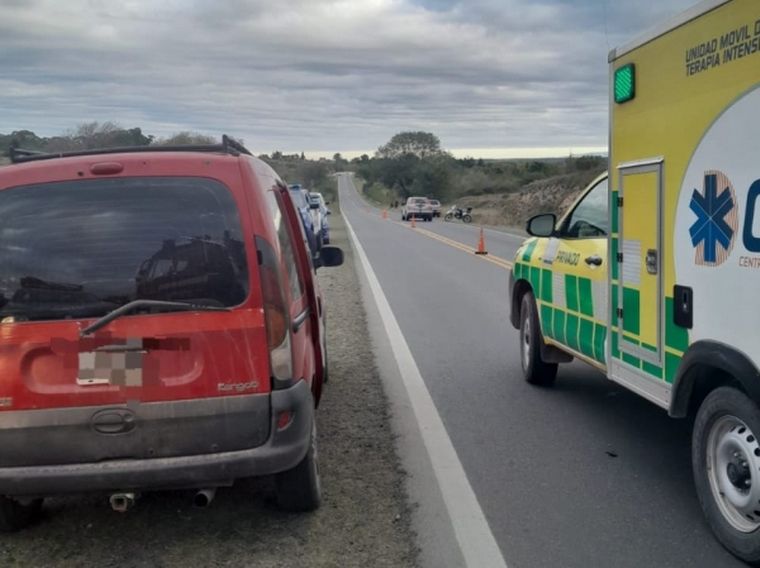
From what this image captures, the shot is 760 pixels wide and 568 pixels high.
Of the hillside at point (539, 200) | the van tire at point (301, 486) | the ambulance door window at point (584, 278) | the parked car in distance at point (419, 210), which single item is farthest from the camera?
the parked car in distance at point (419, 210)

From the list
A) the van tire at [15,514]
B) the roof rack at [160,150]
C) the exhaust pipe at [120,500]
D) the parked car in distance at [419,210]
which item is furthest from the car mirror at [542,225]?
the parked car in distance at [419,210]

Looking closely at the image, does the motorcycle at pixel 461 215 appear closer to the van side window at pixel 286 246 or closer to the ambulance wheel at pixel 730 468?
the van side window at pixel 286 246

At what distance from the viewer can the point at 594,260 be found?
6.01 metres

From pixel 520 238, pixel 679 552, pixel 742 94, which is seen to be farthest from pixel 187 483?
pixel 520 238

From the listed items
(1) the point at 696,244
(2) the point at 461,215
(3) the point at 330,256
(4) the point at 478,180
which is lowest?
(2) the point at 461,215

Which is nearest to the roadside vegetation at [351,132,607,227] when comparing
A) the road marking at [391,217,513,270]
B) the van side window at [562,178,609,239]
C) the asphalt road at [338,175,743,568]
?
the road marking at [391,217,513,270]

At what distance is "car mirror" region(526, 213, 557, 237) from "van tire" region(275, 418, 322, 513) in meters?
3.23

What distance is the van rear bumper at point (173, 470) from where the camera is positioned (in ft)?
13.1

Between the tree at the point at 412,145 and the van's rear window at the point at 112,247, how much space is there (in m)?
138

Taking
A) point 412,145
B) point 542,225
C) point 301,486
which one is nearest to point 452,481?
point 301,486

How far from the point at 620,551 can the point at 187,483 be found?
2126 mm

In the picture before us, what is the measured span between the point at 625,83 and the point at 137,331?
3.19 m

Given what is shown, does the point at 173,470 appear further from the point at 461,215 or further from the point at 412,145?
the point at 412,145

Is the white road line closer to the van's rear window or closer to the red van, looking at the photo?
the red van
